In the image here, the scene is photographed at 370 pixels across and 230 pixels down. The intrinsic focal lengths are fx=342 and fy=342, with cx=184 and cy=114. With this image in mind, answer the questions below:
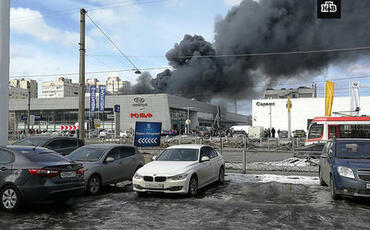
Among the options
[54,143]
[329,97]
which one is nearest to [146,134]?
[54,143]

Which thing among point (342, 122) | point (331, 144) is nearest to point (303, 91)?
point (342, 122)

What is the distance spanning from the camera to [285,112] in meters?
57.1

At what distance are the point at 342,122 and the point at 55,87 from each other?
146m

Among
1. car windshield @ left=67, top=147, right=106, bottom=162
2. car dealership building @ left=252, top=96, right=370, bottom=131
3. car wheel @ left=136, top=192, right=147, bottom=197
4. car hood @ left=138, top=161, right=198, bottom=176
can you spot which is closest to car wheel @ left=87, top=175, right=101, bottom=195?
car windshield @ left=67, top=147, right=106, bottom=162

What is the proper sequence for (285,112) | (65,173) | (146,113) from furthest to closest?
(146,113), (285,112), (65,173)

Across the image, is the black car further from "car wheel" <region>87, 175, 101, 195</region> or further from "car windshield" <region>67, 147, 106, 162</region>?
"car wheel" <region>87, 175, 101, 195</region>

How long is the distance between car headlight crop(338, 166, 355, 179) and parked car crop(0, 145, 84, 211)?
6.09m

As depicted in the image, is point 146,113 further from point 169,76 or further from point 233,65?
point 233,65

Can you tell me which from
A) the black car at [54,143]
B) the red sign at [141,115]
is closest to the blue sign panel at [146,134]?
the black car at [54,143]

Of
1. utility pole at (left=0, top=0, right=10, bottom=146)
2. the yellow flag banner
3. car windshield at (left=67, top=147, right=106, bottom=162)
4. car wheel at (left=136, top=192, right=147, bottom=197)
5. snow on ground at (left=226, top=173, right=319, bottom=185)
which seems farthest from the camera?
the yellow flag banner

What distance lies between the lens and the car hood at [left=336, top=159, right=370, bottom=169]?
25.6ft

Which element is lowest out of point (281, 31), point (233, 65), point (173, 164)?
point (173, 164)

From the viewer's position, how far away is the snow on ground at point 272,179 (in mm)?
11852

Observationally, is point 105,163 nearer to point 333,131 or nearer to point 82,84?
point 82,84
